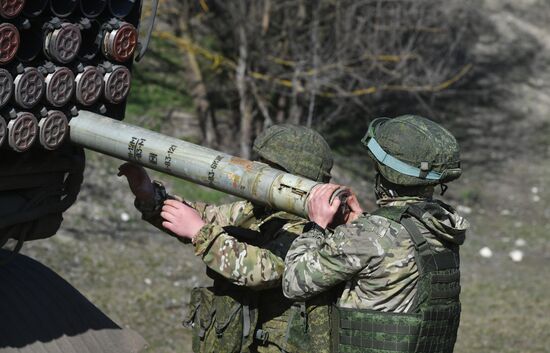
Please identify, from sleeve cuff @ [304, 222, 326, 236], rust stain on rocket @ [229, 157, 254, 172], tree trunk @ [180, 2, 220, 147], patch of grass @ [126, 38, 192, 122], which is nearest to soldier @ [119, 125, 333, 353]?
sleeve cuff @ [304, 222, 326, 236]

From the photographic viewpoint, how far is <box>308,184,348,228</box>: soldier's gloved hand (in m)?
3.84

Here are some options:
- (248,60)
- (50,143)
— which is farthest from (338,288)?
(248,60)

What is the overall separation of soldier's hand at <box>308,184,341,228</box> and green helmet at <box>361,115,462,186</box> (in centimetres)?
34

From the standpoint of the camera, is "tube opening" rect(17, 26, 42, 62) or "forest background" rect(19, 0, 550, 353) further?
"forest background" rect(19, 0, 550, 353)

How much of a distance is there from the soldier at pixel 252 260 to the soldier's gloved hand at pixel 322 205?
49cm

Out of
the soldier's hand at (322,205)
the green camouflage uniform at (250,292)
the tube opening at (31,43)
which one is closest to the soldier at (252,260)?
the green camouflage uniform at (250,292)

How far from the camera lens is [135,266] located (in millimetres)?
10031

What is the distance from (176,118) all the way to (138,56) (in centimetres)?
945

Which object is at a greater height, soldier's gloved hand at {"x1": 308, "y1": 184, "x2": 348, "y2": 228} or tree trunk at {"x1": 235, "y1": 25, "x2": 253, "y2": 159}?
soldier's gloved hand at {"x1": 308, "y1": 184, "x2": 348, "y2": 228}

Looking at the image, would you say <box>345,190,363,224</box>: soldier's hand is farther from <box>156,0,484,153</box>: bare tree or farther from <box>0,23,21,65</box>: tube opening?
<box>156,0,484,153</box>: bare tree

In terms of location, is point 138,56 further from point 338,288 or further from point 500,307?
point 500,307

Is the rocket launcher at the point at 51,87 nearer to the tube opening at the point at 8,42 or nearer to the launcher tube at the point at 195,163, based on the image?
the tube opening at the point at 8,42

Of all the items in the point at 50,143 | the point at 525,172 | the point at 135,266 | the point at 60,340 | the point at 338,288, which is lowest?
the point at 525,172

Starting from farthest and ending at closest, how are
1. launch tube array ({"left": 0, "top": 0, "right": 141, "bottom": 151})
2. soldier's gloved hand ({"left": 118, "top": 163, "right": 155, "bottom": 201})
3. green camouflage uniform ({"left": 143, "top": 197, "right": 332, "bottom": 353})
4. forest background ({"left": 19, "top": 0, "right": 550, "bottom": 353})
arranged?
forest background ({"left": 19, "top": 0, "right": 550, "bottom": 353}) < soldier's gloved hand ({"left": 118, "top": 163, "right": 155, "bottom": 201}) < green camouflage uniform ({"left": 143, "top": 197, "right": 332, "bottom": 353}) < launch tube array ({"left": 0, "top": 0, "right": 141, "bottom": 151})
